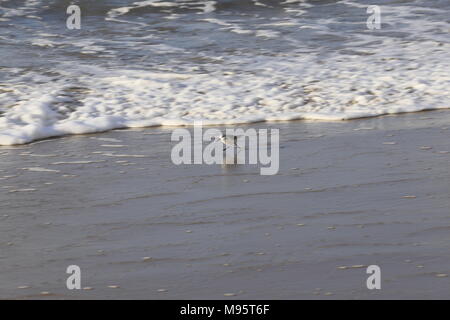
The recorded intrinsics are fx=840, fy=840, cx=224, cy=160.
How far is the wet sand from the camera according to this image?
9.79 ft

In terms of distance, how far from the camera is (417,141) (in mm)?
4898

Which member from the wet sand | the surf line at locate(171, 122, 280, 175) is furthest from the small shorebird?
the wet sand

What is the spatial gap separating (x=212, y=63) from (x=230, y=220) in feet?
13.4

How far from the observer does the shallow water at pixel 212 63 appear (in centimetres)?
591

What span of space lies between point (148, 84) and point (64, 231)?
3.25 m

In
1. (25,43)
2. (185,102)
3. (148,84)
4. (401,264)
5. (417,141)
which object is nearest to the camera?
(401,264)

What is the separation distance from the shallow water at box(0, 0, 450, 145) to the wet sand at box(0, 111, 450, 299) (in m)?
0.77
